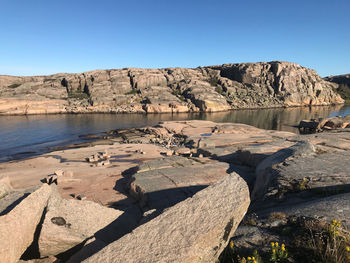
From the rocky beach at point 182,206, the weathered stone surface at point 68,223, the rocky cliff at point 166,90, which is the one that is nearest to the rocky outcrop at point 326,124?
the rocky beach at point 182,206

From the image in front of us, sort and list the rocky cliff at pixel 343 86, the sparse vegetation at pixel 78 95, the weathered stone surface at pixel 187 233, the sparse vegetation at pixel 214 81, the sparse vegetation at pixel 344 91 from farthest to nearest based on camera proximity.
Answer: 1. the rocky cliff at pixel 343 86
2. the sparse vegetation at pixel 344 91
3. the sparse vegetation at pixel 214 81
4. the sparse vegetation at pixel 78 95
5. the weathered stone surface at pixel 187 233

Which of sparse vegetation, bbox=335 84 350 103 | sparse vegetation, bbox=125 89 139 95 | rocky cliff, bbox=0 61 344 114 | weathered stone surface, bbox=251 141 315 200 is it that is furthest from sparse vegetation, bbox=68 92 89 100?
sparse vegetation, bbox=335 84 350 103

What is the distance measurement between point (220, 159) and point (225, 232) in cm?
1423

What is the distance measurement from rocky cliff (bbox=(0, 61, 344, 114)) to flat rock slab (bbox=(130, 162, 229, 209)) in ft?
238

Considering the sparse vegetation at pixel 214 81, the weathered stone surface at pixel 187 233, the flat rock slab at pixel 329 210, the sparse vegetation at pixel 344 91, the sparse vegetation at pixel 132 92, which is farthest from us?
the sparse vegetation at pixel 344 91

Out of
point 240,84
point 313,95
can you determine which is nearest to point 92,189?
point 240,84

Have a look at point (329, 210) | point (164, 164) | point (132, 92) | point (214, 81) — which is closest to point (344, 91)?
point (214, 81)

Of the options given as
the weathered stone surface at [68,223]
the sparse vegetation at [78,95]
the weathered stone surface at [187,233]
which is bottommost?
the weathered stone surface at [68,223]

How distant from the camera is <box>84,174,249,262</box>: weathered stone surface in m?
4.35

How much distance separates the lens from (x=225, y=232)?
→ 4949 mm

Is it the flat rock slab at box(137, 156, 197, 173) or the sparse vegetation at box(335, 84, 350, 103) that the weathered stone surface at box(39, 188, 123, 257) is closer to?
the flat rock slab at box(137, 156, 197, 173)

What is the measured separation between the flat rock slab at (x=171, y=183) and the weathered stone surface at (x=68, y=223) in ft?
11.9

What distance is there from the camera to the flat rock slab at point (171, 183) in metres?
11.0

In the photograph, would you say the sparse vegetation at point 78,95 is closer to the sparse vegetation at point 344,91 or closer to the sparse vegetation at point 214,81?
the sparse vegetation at point 214,81
